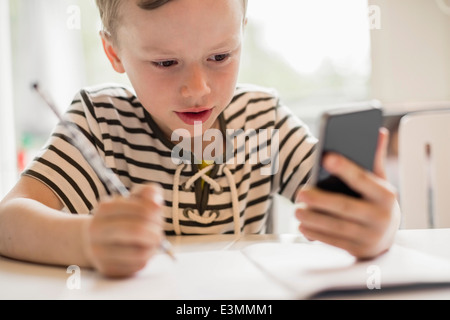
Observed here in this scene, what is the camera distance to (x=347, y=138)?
50 centimetres

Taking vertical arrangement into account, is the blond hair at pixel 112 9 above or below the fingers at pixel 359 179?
above

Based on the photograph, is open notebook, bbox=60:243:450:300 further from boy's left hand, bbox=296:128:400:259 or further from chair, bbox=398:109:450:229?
chair, bbox=398:109:450:229

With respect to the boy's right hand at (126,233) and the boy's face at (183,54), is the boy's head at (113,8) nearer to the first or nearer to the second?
the boy's face at (183,54)

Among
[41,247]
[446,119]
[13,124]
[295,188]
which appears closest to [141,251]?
[41,247]

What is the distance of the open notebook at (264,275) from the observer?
0.41 meters

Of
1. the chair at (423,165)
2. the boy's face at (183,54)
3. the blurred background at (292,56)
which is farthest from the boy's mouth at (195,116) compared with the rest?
the blurred background at (292,56)

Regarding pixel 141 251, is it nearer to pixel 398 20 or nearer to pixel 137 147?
pixel 137 147

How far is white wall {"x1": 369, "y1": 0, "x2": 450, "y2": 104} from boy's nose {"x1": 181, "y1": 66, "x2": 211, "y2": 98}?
1153mm

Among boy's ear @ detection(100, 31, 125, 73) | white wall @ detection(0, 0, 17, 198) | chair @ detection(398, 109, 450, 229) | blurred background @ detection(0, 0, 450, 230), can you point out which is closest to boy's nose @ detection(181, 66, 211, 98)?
boy's ear @ detection(100, 31, 125, 73)

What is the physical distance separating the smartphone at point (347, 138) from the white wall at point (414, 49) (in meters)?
1.21

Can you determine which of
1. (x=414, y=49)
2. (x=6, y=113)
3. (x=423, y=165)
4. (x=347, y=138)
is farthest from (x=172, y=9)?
(x=6, y=113)

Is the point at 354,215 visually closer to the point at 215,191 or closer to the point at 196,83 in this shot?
the point at 196,83

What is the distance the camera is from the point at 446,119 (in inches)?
35.4

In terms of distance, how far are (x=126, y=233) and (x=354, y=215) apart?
0.74 ft
